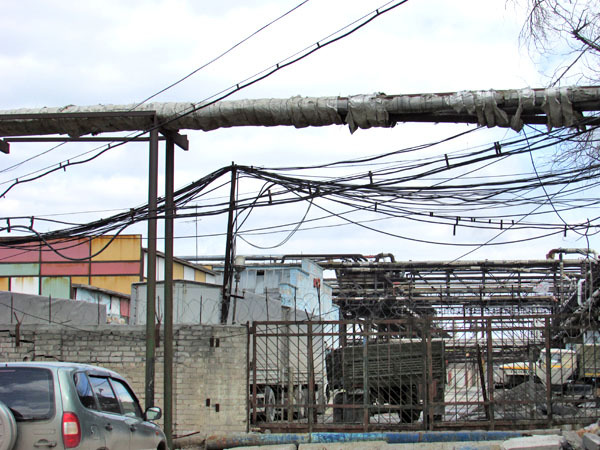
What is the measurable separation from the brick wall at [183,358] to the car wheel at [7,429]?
8.05 metres

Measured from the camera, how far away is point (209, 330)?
13.6 m

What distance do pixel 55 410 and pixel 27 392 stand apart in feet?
1.08

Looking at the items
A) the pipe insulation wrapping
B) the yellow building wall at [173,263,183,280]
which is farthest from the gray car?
the yellow building wall at [173,263,183,280]

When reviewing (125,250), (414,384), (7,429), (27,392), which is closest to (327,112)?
(27,392)

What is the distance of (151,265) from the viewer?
10.3 metres

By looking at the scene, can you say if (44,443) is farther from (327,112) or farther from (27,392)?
(327,112)

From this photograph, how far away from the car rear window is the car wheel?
7.3 inches

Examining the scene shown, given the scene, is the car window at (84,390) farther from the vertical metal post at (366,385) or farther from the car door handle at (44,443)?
the vertical metal post at (366,385)

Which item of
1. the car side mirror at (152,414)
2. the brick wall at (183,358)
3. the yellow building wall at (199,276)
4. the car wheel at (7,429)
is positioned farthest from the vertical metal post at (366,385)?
the yellow building wall at (199,276)

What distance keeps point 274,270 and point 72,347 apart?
1581 centimetres

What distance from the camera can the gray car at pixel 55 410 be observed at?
5562mm

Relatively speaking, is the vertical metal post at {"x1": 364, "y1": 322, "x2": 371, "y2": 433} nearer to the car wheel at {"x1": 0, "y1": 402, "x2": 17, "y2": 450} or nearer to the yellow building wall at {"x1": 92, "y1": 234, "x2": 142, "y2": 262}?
the car wheel at {"x1": 0, "y1": 402, "x2": 17, "y2": 450}

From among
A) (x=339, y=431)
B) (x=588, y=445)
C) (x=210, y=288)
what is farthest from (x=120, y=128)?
(x=210, y=288)

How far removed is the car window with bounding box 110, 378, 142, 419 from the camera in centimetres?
722
